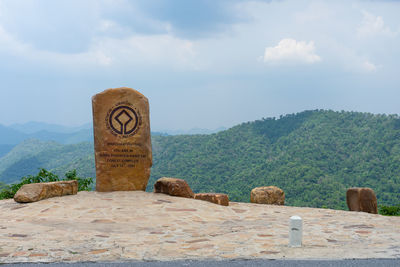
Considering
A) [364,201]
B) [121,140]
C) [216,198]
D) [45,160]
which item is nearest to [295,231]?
[216,198]

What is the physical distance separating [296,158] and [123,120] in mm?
34878

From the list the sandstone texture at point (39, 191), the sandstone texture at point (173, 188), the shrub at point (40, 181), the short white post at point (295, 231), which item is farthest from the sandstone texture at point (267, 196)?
the short white post at point (295, 231)

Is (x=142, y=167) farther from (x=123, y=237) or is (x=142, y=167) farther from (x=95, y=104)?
(x=123, y=237)

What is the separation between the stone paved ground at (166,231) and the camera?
531 cm

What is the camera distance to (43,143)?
11481cm

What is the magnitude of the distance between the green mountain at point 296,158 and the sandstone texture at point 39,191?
828 inches

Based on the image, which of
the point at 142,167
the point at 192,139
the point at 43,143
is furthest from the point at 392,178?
the point at 43,143

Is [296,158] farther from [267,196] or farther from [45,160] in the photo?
[45,160]

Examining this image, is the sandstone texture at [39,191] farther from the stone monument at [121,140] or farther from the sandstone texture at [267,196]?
the sandstone texture at [267,196]

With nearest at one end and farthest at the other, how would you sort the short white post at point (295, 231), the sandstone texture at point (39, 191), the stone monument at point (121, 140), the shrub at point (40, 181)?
the short white post at point (295, 231) < the sandstone texture at point (39, 191) < the stone monument at point (121, 140) < the shrub at point (40, 181)

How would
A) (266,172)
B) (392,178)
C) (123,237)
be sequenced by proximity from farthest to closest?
(266,172) → (392,178) → (123,237)

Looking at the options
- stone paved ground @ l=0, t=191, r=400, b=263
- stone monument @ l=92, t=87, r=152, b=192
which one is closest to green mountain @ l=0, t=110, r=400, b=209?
stone monument @ l=92, t=87, r=152, b=192

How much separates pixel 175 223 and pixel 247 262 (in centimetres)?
298

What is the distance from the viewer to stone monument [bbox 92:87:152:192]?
1074 cm
